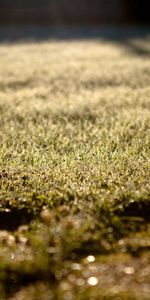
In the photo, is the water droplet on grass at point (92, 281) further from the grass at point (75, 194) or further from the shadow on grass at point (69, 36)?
the shadow on grass at point (69, 36)

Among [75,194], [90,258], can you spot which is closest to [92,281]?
[90,258]

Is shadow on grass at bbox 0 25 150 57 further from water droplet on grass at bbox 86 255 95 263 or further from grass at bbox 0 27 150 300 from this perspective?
water droplet on grass at bbox 86 255 95 263

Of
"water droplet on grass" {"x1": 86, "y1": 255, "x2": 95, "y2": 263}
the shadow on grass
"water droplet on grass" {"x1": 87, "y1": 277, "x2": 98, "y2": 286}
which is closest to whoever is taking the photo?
"water droplet on grass" {"x1": 87, "y1": 277, "x2": 98, "y2": 286}

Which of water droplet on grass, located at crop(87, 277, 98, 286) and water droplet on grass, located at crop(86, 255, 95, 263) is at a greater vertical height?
water droplet on grass, located at crop(86, 255, 95, 263)

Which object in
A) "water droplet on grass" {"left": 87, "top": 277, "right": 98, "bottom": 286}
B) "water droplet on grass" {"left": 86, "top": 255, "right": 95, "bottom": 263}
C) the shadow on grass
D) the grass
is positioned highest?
the shadow on grass

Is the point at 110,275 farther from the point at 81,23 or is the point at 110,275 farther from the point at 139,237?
the point at 81,23

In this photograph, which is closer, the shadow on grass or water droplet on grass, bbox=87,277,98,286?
water droplet on grass, bbox=87,277,98,286

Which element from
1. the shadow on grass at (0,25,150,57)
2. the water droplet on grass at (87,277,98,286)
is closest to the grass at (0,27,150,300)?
the water droplet on grass at (87,277,98,286)

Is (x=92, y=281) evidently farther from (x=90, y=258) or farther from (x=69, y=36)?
(x=69, y=36)

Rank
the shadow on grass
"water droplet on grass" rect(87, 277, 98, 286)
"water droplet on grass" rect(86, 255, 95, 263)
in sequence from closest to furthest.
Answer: "water droplet on grass" rect(87, 277, 98, 286) < "water droplet on grass" rect(86, 255, 95, 263) < the shadow on grass

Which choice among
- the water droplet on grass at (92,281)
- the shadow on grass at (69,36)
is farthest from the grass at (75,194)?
the shadow on grass at (69,36)
